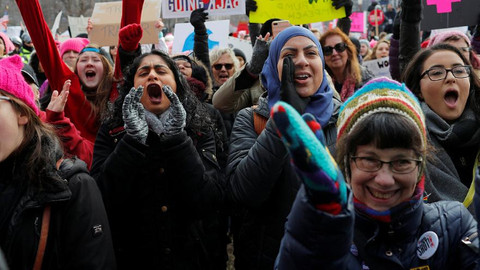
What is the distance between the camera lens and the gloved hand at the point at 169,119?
2.66 m

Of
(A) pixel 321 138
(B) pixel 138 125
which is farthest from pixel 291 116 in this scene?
(B) pixel 138 125

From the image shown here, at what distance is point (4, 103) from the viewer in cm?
206

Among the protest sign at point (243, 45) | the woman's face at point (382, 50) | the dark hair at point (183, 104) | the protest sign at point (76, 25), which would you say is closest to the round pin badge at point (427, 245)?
the dark hair at point (183, 104)

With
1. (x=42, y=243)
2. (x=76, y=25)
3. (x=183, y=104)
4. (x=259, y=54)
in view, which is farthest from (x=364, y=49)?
(x=42, y=243)

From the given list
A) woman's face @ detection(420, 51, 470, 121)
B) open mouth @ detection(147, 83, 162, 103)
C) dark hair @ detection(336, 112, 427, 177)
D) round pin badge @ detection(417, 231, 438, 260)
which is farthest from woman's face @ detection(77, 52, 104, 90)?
round pin badge @ detection(417, 231, 438, 260)

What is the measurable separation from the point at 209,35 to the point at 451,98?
432 centimetres

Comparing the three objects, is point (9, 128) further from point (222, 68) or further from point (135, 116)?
point (222, 68)

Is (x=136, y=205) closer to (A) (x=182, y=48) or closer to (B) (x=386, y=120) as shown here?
(B) (x=386, y=120)

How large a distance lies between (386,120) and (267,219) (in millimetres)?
979

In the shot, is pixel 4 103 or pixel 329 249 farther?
pixel 4 103

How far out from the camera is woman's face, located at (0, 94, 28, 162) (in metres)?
2.01

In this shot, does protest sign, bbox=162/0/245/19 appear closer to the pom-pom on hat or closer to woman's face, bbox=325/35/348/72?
woman's face, bbox=325/35/348/72

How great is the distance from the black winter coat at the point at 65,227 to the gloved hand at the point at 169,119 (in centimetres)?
63

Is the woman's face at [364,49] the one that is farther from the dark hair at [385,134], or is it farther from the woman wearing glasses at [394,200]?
the dark hair at [385,134]
